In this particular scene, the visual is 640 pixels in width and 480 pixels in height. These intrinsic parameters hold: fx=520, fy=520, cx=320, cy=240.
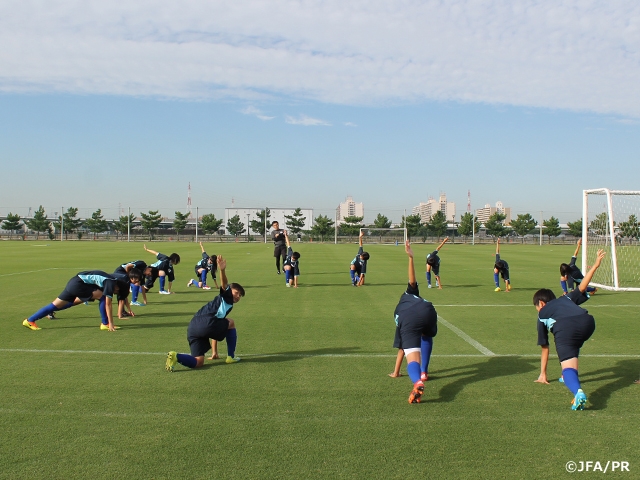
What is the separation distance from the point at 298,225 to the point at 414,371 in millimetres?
90185

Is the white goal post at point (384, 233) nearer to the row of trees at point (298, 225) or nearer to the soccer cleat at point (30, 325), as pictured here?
the row of trees at point (298, 225)

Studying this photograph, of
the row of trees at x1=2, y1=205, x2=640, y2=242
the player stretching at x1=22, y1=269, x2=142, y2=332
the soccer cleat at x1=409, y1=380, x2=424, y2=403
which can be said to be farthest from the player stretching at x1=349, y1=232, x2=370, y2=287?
the row of trees at x1=2, y1=205, x2=640, y2=242

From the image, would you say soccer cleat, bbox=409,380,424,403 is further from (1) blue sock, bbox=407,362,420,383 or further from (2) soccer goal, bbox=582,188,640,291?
(2) soccer goal, bbox=582,188,640,291

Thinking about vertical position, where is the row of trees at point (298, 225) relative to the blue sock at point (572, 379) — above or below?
above

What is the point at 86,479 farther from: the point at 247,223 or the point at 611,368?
the point at 247,223

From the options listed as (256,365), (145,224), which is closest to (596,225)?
(256,365)

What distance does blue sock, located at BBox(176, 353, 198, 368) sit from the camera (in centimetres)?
666

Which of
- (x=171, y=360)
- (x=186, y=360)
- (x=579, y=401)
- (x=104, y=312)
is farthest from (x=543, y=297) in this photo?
(x=104, y=312)

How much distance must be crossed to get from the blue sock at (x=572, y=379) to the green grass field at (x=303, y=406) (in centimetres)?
22

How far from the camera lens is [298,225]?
3765 inches

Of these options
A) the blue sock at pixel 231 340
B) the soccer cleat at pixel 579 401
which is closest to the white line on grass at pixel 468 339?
the soccer cleat at pixel 579 401

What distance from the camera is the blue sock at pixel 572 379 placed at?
5.46 metres

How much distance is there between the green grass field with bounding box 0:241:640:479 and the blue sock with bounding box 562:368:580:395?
0.73ft

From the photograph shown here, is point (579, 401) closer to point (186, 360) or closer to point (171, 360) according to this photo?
point (186, 360)
